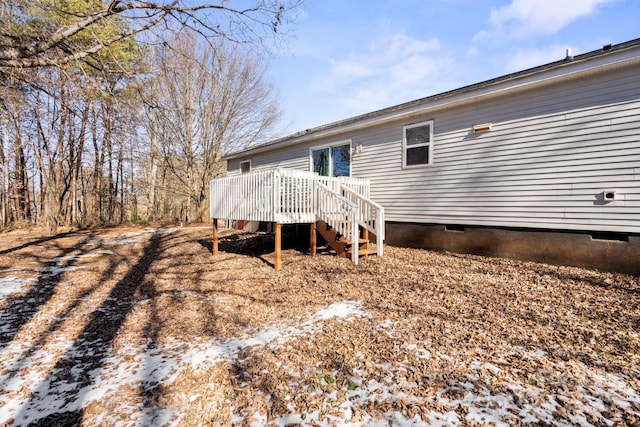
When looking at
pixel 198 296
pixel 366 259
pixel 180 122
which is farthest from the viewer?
pixel 180 122

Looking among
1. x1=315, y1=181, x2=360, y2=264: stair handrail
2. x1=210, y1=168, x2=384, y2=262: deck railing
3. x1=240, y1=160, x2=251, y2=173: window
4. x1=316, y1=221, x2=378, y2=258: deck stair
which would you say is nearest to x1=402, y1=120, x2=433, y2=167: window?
x1=210, y1=168, x2=384, y2=262: deck railing

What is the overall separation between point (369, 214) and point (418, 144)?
2.30 meters

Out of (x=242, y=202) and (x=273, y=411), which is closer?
(x=273, y=411)

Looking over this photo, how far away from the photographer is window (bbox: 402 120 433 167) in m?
7.11

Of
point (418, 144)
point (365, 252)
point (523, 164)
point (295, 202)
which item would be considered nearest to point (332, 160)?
point (418, 144)

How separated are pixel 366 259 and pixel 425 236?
207 centimetres

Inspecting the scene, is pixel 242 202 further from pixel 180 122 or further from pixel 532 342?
pixel 180 122

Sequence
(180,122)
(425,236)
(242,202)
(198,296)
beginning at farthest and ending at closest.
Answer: (180,122) → (425,236) → (242,202) → (198,296)

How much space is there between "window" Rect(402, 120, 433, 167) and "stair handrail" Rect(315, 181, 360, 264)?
2530 mm

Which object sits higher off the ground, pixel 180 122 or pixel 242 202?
pixel 180 122

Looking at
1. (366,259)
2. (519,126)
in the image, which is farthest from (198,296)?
(519,126)

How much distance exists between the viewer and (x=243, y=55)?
58.0ft

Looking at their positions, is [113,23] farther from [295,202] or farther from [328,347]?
[328,347]

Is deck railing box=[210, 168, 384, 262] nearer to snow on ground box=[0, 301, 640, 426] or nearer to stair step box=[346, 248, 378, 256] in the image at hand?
stair step box=[346, 248, 378, 256]
